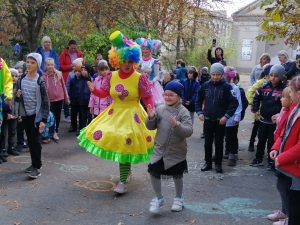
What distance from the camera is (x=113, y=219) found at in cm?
496

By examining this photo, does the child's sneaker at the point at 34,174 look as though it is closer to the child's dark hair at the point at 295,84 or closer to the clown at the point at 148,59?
the clown at the point at 148,59

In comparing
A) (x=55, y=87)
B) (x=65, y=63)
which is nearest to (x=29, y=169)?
(x=55, y=87)

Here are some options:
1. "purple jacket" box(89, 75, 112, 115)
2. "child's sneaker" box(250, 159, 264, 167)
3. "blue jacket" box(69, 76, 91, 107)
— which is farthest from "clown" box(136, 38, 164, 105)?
"child's sneaker" box(250, 159, 264, 167)

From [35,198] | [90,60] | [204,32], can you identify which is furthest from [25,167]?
[204,32]

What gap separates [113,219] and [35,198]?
1276 mm

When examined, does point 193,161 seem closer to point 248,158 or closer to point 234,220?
point 248,158

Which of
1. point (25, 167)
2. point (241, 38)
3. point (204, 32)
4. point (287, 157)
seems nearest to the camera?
point (287, 157)

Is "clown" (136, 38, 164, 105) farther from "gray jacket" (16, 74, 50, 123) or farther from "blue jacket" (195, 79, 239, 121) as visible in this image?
"gray jacket" (16, 74, 50, 123)

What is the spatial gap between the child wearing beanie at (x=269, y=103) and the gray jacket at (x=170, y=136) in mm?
2670

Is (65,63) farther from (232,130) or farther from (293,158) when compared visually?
(293,158)

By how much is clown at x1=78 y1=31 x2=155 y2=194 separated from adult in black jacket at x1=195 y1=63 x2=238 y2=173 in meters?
1.40

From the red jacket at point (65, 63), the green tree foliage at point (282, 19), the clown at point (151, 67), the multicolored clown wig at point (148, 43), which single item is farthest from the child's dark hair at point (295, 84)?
the red jacket at point (65, 63)

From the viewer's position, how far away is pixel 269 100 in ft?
23.8

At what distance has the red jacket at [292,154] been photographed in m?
3.91
